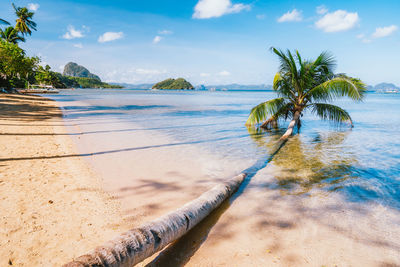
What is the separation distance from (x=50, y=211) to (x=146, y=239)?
2396mm

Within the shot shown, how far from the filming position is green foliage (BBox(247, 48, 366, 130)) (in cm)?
1006

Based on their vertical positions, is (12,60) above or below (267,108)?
above

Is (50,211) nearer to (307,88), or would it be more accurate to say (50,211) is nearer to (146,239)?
(146,239)

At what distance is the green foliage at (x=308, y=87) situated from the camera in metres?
10.1

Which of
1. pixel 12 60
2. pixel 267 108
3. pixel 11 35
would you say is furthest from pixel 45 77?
pixel 267 108

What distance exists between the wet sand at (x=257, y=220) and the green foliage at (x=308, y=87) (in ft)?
19.5

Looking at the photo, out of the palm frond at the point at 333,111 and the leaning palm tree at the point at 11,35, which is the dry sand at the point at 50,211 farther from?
the leaning palm tree at the point at 11,35

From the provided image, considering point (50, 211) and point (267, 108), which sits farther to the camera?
point (267, 108)

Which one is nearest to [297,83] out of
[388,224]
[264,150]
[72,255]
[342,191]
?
[264,150]

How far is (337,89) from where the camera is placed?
9727 mm

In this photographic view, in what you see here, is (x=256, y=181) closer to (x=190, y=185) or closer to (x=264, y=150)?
(x=190, y=185)

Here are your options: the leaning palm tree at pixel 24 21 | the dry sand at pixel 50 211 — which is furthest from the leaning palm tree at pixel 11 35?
the dry sand at pixel 50 211

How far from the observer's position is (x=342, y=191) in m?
4.75

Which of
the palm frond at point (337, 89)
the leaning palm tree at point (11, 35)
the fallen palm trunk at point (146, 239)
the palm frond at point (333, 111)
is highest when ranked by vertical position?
the leaning palm tree at point (11, 35)
